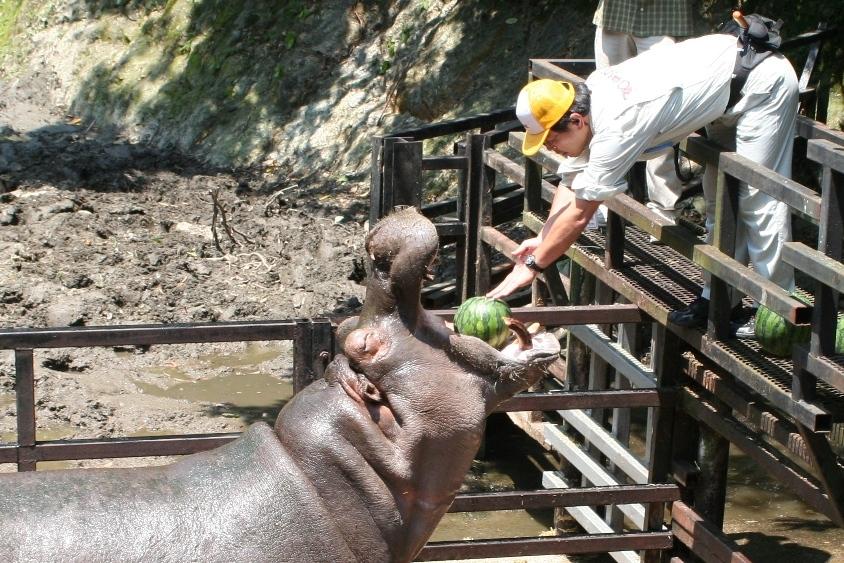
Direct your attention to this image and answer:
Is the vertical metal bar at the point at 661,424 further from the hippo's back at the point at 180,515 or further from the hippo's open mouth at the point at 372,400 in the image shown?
the hippo's back at the point at 180,515

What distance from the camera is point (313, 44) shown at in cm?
1366

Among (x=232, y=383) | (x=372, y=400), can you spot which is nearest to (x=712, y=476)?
(x=372, y=400)

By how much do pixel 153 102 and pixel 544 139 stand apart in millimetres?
9950

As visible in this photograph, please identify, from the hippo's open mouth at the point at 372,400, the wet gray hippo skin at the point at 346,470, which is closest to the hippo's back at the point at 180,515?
the wet gray hippo skin at the point at 346,470

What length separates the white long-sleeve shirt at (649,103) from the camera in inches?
185

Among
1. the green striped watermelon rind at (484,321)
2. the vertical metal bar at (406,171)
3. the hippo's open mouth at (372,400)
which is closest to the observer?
the hippo's open mouth at (372,400)

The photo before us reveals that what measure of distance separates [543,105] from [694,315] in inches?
38.6

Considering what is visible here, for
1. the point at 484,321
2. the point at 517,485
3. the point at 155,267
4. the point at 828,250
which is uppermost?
the point at 828,250

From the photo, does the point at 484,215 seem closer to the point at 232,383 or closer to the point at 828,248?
the point at 232,383

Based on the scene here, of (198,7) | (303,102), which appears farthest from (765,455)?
(198,7)

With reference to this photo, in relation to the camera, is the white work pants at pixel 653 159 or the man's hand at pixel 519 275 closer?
the man's hand at pixel 519 275

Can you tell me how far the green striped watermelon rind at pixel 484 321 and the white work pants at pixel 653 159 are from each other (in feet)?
7.99

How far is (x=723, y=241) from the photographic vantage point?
4.76 m

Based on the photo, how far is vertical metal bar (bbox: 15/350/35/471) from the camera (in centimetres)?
424
